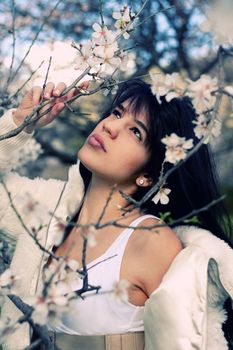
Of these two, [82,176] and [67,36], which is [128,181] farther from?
[67,36]

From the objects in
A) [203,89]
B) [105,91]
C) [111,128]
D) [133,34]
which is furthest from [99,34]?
[133,34]

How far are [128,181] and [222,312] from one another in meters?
0.44

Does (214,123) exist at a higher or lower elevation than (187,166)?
higher

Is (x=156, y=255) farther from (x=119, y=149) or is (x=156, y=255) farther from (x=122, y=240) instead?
(x=119, y=149)

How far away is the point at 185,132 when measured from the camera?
6.43 feet

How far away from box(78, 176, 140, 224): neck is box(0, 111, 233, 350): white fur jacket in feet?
0.19

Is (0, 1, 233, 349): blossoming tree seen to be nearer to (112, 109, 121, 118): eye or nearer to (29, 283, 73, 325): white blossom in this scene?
(29, 283, 73, 325): white blossom

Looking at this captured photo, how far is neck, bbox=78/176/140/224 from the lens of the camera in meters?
2.02

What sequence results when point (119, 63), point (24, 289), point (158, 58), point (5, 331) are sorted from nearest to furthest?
point (5, 331)
point (119, 63)
point (24, 289)
point (158, 58)

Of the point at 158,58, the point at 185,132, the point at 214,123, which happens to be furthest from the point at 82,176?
the point at 158,58

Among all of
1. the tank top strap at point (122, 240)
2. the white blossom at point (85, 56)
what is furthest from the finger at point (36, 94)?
the tank top strap at point (122, 240)

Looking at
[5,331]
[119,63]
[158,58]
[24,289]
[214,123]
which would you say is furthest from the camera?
[158,58]

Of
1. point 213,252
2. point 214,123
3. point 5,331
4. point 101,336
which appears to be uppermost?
point 214,123

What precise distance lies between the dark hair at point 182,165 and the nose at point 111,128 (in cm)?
8
